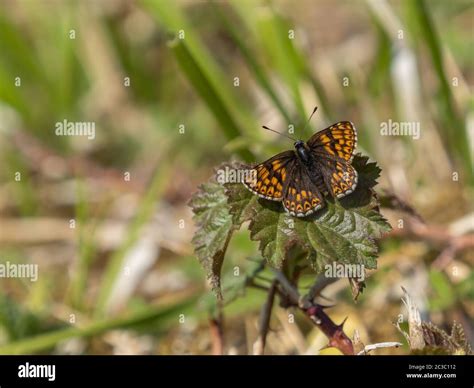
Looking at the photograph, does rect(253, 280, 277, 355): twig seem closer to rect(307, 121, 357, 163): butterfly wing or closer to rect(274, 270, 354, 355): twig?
rect(274, 270, 354, 355): twig

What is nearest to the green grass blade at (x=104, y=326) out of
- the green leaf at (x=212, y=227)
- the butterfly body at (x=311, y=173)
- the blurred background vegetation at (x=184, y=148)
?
the blurred background vegetation at (x=184, y=148)

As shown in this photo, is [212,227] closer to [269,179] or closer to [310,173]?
[269,179]

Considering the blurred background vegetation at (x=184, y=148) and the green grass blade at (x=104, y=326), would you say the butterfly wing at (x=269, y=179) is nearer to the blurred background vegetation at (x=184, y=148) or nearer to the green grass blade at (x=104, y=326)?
the blurred background vegetation at (x=184, y=148)

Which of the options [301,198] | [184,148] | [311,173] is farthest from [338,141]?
[184,148]

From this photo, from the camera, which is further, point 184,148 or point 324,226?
point 184,148
